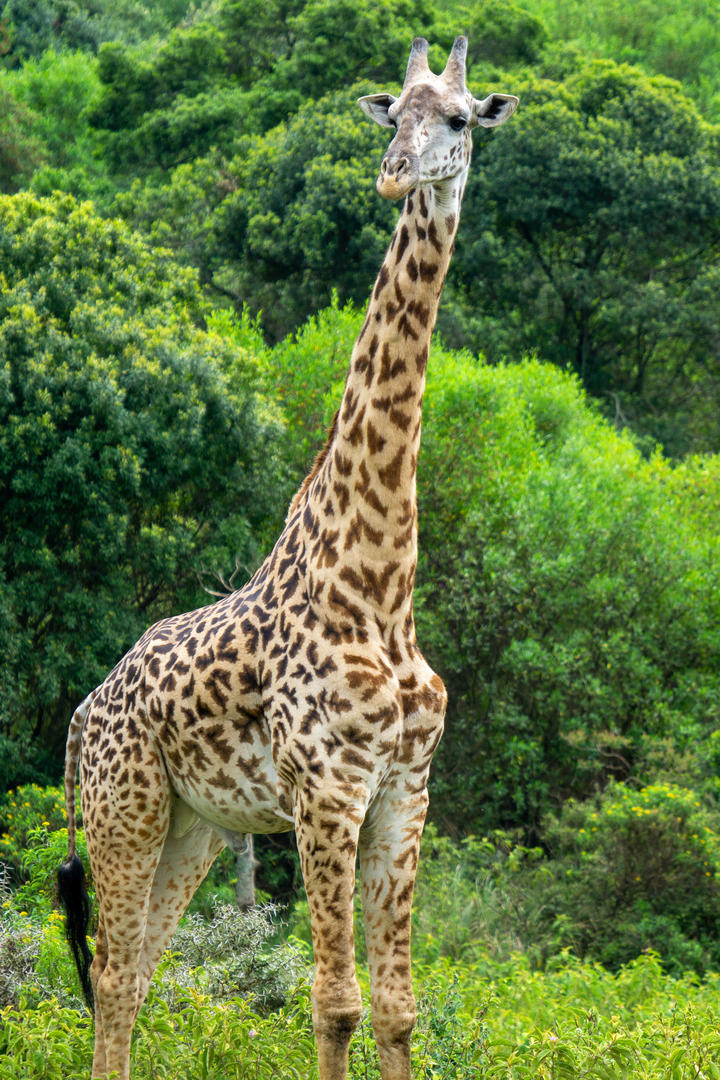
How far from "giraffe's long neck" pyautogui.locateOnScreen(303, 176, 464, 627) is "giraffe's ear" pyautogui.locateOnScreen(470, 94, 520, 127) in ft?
0.94

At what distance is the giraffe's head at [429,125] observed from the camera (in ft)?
12.2

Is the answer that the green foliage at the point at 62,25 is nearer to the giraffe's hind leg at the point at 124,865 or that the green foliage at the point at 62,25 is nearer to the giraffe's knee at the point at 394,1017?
the giraffe's hind leg at the point at 124,865

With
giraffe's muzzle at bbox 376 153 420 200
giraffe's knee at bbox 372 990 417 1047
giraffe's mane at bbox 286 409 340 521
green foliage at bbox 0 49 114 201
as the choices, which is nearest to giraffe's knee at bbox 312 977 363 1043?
giraffe's knee at bbox 372 990 417 1047

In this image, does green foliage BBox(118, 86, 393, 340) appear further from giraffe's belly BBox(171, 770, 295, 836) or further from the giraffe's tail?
giraffe's belly BBox(171, 770, 295, 836)

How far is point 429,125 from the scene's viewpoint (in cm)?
390

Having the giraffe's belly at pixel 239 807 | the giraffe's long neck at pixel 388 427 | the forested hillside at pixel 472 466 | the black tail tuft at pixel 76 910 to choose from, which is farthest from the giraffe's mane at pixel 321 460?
the forested hillside at pixel 472 466

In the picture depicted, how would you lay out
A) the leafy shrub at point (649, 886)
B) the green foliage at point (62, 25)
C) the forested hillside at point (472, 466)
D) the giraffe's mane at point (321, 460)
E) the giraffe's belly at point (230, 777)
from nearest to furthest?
the giraffe's belly at point (230, 777) → the giraffe's mane at point (321, 460) → the leafy shrub at point (649, 886) → the forested hillside at point (472, 466) → the green foliage at point (62, 25)

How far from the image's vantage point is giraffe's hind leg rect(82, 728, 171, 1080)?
4859 mm

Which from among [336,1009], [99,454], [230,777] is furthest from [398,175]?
[99,454]

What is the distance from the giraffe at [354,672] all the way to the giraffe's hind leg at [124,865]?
0.8 inches

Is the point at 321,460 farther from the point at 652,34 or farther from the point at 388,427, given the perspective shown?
the point at 652,34

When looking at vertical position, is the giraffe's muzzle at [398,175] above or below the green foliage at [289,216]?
above

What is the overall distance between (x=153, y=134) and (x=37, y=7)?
32.3 feet

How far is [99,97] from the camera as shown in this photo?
29719 millimetres
